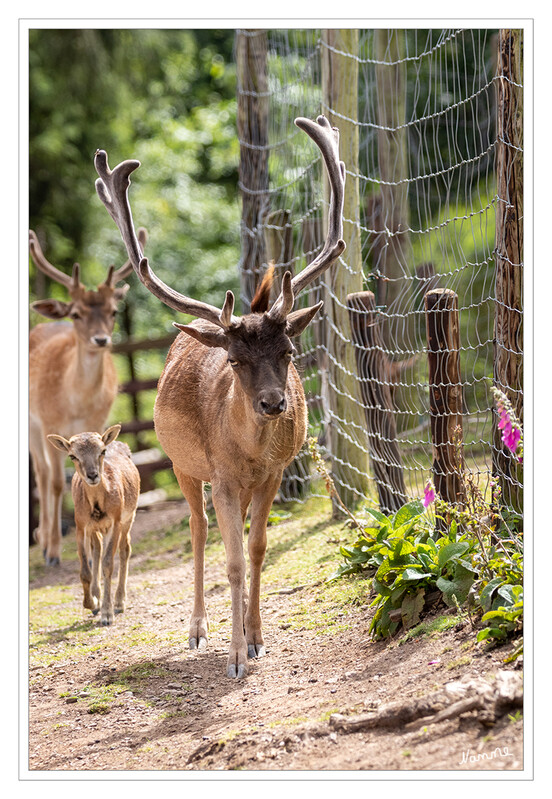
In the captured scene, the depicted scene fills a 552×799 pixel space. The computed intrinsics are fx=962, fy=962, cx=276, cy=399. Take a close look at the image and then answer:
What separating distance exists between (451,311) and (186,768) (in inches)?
110

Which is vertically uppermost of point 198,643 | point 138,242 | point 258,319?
point 138,242

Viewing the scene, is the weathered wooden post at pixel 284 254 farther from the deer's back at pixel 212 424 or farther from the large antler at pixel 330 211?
the large antler at pixel 330 211

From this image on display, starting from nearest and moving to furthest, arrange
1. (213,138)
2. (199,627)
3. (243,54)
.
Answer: (199,627) < (243,54) < (213,138)

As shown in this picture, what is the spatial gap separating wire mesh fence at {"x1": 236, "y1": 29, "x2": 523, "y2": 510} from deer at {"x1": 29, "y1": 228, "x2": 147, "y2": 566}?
1526 millimetres

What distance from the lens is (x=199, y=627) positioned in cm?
576

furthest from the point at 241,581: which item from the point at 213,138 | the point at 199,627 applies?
the point at 213,138

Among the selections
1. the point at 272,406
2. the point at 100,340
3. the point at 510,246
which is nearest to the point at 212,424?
the point at 272,406

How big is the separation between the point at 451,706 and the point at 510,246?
2.38m

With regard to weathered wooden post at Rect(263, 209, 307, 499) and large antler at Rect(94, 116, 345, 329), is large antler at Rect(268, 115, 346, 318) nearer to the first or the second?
large antler at Rect(94, 116, 345, 329)

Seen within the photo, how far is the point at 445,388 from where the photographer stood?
17.8ft

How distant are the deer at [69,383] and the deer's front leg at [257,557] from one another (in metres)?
4.53

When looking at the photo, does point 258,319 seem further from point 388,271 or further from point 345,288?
point 388,271
